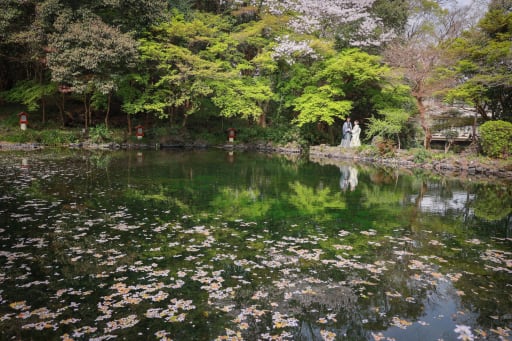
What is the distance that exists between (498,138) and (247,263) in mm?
16229

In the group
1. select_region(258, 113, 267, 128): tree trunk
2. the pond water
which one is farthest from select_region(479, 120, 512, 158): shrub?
select_region(258, 113, 267, 128): tree trunk

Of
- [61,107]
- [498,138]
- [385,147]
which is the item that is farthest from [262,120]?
[498,138]

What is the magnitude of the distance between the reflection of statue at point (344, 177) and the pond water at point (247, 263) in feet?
3.28

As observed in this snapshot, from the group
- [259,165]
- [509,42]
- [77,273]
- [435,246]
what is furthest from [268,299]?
[509,42]

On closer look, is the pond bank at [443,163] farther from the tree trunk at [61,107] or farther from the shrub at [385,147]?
the tree trunk at [61,107]

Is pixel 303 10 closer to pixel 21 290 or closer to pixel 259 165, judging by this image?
pixel 259 165

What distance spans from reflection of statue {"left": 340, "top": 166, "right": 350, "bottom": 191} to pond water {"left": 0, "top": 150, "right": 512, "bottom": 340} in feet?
3.28

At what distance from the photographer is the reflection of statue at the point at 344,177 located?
13.6 metres

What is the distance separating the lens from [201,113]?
30391 millimetres

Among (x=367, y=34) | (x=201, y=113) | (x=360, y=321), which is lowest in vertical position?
(x=360, y=321)

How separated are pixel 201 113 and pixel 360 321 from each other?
27.0m

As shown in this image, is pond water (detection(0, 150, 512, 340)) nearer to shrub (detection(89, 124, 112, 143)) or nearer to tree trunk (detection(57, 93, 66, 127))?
shrub (detection(89, 124, 112, 143))

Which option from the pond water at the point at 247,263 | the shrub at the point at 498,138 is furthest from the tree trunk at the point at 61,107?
the shrub at the point at 498,138

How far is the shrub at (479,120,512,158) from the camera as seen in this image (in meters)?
17.5
